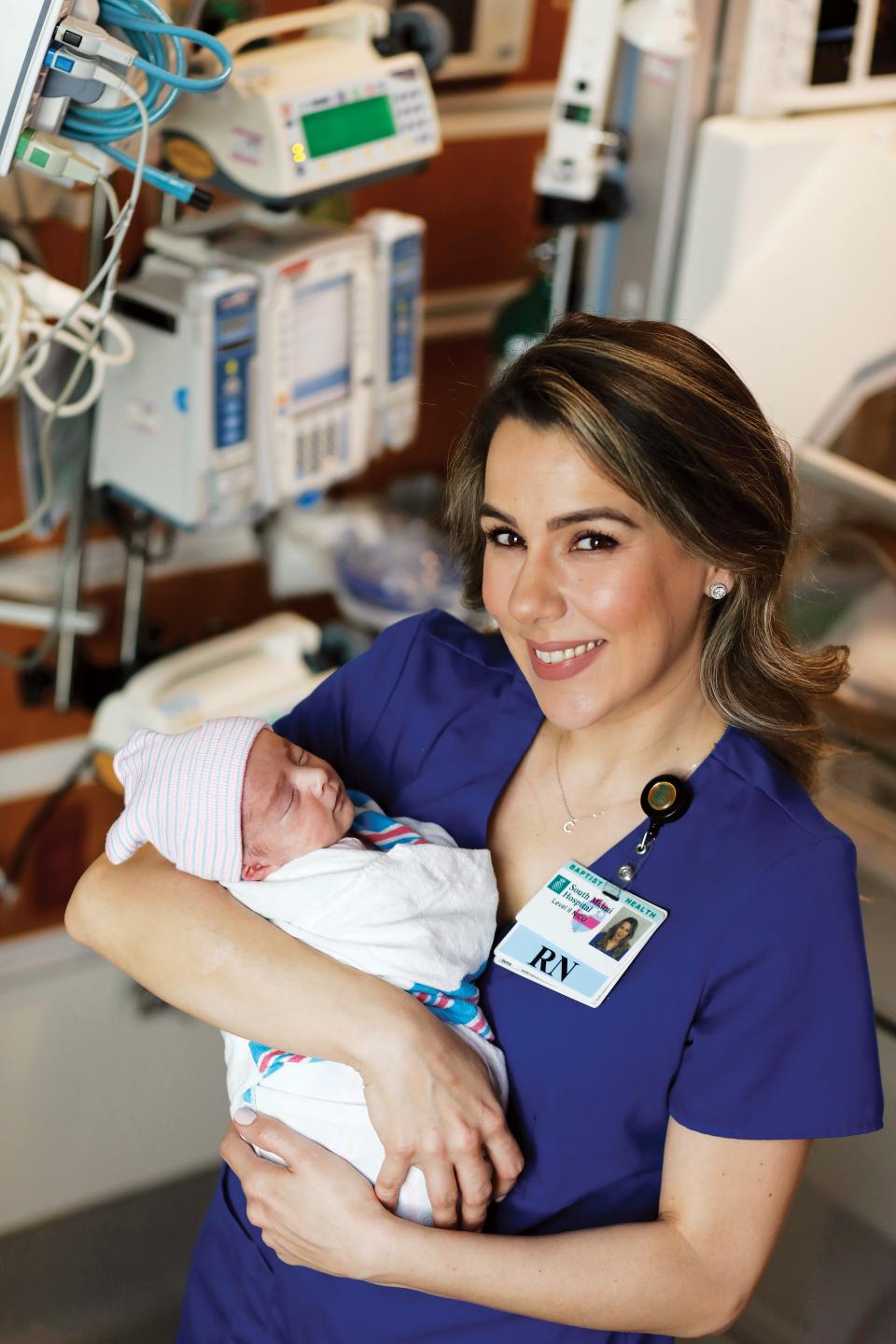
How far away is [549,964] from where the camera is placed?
4.71ft

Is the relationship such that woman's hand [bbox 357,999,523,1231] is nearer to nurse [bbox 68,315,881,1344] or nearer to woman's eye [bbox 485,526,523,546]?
nurse [bbox 68,315,881,1344]

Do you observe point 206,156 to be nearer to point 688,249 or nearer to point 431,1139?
point 688,249

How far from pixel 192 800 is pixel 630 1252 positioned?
60 centimetres

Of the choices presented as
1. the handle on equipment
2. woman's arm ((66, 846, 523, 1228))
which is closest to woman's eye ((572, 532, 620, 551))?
woman's arm ((66, 846, 523, 1228))

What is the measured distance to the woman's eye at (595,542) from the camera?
142 centimetres

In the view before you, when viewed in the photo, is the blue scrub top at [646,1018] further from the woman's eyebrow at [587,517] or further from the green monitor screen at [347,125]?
the green monitor screen at [347,125]

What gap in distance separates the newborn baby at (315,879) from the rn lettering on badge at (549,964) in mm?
48

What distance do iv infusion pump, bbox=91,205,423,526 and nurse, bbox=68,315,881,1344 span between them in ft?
3.25

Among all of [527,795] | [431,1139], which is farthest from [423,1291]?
[527,795]

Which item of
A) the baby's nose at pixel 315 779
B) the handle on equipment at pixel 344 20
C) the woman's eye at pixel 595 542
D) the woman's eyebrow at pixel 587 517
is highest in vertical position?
the handle on equipment at pixel 344 20

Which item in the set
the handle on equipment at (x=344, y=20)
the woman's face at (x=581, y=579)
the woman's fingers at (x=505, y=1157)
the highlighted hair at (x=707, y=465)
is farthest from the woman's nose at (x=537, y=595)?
the handle on equipment at (x=344, y=20)

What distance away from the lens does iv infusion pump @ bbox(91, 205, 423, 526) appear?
96.6 inches

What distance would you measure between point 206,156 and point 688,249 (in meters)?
0.89

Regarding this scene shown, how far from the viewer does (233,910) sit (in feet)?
4.84
